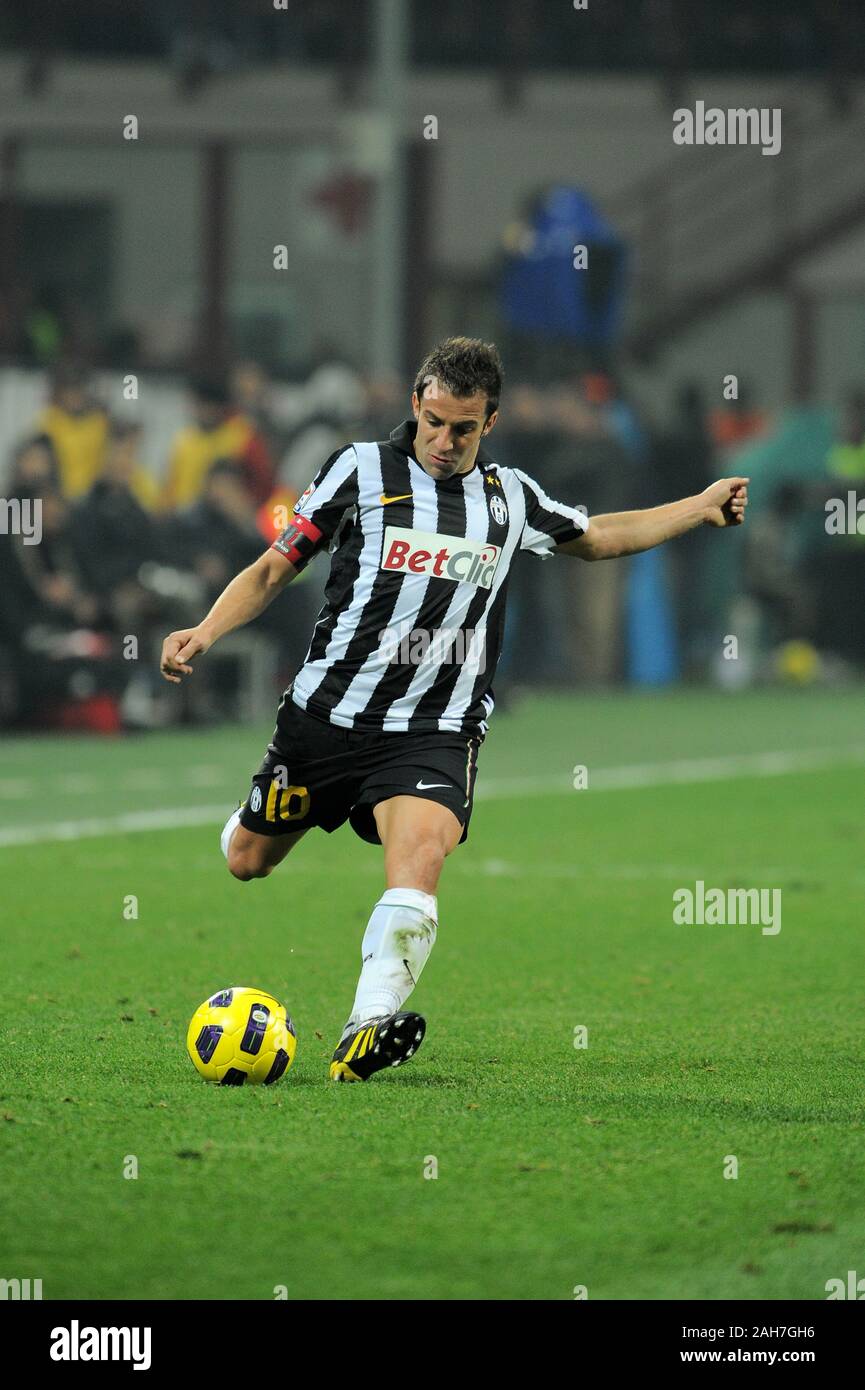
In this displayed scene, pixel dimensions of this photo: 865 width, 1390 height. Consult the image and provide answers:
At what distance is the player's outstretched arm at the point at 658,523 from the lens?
7445 mm

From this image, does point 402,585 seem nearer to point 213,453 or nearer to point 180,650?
point 180,650

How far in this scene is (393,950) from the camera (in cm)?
675

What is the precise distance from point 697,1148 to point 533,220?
59.1 feet

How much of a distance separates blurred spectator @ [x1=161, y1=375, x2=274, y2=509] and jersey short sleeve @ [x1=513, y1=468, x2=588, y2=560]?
480 inches

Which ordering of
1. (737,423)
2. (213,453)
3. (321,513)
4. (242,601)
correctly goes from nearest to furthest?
(242,601) < (321,513) < (213,453) < (737,423)

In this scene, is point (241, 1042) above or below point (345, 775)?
below

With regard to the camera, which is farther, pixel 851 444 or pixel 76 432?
pixel 851 444

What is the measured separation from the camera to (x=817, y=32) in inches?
1225

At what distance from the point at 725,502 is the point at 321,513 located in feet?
3.84

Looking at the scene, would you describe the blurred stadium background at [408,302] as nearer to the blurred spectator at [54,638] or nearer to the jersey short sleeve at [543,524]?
the blurred spectator at [54,638]

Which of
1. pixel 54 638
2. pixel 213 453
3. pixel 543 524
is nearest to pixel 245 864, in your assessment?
pixel 543 524

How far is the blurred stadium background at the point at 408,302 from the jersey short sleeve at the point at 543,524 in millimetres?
10112

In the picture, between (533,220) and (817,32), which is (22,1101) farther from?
(817,32)

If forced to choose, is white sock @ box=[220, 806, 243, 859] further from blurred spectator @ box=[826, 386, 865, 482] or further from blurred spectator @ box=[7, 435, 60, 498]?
blurred spectator @ box=[826, 386, 865, 482]
